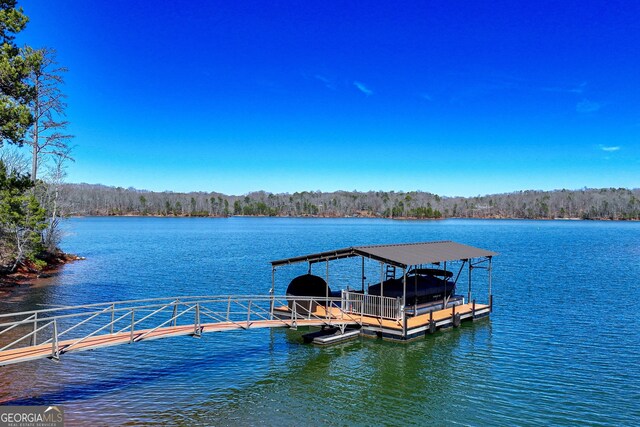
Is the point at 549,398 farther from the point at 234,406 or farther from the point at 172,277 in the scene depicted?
the point at 172,277

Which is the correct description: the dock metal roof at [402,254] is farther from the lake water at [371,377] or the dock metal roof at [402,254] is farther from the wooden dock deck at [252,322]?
the lake water at [371,377]

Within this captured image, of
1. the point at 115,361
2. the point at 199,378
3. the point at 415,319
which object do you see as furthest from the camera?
the point at 415,319

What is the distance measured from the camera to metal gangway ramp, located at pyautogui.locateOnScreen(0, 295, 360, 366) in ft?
45.3

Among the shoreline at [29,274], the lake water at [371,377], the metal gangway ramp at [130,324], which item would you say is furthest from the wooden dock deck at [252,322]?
the shoreline at [29,274]

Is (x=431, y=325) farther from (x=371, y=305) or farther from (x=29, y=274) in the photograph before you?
(x=29, y=274)

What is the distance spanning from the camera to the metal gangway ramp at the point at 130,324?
13797 mm

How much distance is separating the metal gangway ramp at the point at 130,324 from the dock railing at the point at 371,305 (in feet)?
1.29

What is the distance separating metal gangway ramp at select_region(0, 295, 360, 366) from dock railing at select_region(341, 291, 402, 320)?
0.39 meters

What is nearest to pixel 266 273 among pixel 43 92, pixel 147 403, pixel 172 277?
Result: pixel 172 277

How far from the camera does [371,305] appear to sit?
886 inches

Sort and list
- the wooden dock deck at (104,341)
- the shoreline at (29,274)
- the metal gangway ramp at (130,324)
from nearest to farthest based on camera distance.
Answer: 1. the wooden dock deck at (104,341)
2. the metal gangway ramp at (130,324)
3. the shoreline at (29,274)

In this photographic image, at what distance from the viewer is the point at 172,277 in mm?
40344

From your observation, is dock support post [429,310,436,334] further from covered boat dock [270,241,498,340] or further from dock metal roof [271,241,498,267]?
dock metal roof [271,241,498,267]

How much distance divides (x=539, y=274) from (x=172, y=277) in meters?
31.6
